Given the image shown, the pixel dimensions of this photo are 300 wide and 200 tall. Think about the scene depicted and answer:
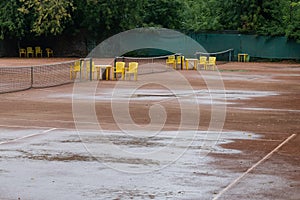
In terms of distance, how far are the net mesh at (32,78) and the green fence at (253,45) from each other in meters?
20.4

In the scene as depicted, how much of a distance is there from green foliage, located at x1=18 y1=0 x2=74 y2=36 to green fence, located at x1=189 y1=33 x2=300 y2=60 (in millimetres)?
11801

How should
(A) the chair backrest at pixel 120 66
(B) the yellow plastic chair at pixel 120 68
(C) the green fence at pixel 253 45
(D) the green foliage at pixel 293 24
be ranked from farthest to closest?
(C) the green fence at pixel 253 45, (D) the green foliage at pixel 293 24, (A) the chair backrest at pixel 120 66, (B) the yellow plastic chair at pixel 120 68

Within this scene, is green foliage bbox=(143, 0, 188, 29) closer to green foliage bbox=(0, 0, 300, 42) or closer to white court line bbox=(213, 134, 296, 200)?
green foliage bbox=(0, 0, 300, 42)

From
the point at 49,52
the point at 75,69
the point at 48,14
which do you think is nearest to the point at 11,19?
the point at 48,14

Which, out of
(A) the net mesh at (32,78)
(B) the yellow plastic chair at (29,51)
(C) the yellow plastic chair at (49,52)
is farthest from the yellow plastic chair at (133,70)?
(C) the yellow plastic chair at (49,52)

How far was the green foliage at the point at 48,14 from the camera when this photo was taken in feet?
170

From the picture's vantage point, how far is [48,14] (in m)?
52.2

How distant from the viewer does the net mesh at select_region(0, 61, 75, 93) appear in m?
27.4

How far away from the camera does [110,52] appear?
56.8m

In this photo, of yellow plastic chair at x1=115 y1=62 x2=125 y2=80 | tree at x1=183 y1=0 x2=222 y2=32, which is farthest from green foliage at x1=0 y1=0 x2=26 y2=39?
yellow plastic chair at x1=115 y1=62 x2=125 y2=80

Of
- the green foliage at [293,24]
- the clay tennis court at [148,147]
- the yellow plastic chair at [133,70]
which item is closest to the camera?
the clay tennis court at [148,147]

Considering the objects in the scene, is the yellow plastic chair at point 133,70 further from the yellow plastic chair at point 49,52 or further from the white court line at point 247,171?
the yellow plastic chair at point 49,52

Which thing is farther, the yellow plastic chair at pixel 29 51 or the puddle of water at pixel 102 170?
the yellow plastic chair at pixel 29 51

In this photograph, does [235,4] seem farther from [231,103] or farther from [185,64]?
[231,103]
